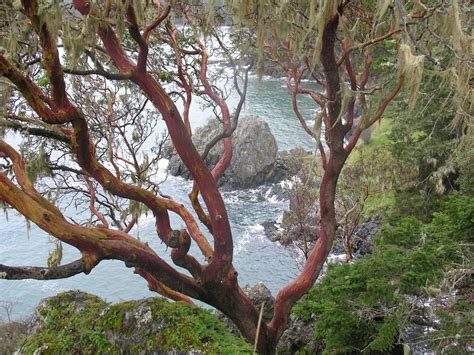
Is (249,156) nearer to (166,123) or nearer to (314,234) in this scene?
(314,234)

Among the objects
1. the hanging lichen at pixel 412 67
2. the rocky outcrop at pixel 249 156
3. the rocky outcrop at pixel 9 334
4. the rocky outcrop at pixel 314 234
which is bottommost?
the rocky outcrop at pixel 314 234

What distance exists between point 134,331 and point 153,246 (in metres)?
13.2

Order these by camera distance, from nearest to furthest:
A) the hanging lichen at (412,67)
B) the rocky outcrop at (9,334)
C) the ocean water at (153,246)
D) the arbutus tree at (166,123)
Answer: the hanging lichen at (412,67), the arbutus tree at (166,123), the rocky outcrop at (9,334), the ocean water at (153,246)

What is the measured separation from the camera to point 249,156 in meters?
25.0

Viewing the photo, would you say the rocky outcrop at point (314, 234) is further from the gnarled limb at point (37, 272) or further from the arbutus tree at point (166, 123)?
the gnarled limb at point (37, 272)

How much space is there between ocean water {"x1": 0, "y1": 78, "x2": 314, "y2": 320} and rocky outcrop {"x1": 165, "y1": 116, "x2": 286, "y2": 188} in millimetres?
738

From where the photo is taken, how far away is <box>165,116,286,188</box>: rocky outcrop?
24.8 meters

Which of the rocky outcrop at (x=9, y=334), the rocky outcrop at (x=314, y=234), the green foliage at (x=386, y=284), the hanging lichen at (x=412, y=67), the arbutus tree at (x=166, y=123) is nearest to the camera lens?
the hanging lichen at (x=412, y=67)

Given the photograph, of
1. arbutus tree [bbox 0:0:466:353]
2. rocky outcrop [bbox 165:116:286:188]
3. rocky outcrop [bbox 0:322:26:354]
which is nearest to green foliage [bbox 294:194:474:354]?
arbutus tree [bbox 0:0:466:353]

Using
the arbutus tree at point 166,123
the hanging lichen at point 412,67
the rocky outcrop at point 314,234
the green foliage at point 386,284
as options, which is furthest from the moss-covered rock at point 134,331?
the rocky outcrop at point 314,234

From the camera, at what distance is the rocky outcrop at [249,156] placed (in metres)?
24.8

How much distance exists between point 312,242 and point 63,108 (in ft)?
48.5

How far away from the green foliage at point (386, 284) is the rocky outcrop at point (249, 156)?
18.7 m

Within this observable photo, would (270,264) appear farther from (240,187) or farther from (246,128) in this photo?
(246,128)
